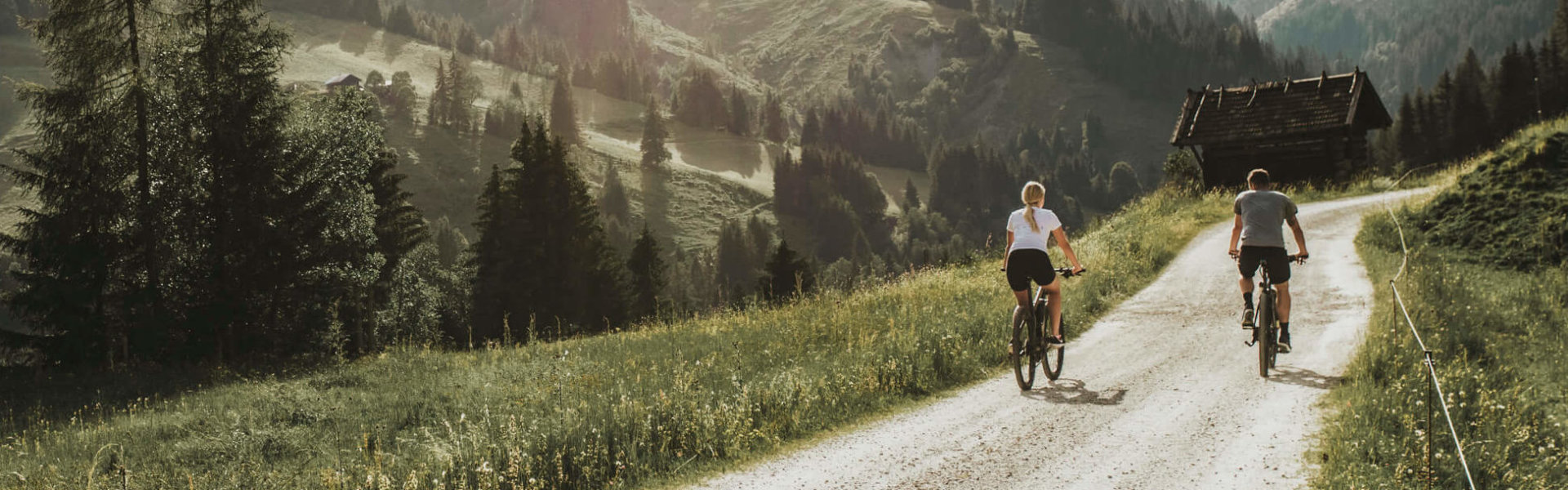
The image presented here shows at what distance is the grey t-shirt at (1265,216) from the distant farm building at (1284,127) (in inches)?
1157

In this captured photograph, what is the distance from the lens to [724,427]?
8.83 m

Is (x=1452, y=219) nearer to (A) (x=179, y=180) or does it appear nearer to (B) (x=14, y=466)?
(B) (x=14, y=466)

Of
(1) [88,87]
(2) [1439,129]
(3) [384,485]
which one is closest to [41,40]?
(1) [88,87]

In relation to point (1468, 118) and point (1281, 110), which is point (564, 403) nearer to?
point (1281, 110)

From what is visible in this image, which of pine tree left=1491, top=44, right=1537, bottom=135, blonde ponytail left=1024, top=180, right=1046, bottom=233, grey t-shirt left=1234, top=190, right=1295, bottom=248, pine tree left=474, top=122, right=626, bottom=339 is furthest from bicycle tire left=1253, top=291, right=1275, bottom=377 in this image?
pine tree left=1491, top=44, right=1537, bottom=135

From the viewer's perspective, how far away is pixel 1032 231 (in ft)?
33.2

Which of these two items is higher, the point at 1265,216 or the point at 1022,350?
the point at 1265,216

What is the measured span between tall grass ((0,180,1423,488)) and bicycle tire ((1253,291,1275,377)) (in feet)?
9.99

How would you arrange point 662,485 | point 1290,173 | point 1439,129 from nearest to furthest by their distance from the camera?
1. point 662,485
2. point 1290,173
3. point 1439,129

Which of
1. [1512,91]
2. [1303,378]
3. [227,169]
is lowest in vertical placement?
[227,169]

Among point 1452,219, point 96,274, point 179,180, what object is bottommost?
point 96,274

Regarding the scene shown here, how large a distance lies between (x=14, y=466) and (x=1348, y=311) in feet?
61.9

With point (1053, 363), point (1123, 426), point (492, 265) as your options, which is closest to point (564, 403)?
point (1123, 426)

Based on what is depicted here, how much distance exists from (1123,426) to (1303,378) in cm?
299
